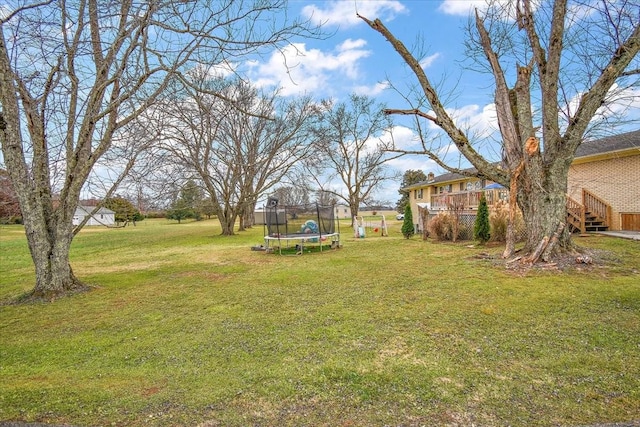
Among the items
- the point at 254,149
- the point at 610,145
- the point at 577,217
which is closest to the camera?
the point at 577,217

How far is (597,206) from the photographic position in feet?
40.7

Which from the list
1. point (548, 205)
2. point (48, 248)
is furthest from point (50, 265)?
point (548, 205)

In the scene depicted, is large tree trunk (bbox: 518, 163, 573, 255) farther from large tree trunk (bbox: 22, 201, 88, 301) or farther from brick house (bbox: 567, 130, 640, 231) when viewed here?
large tree trunk (bbox: 22, 201, 88, 301)

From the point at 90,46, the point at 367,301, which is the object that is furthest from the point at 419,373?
the point at 90,46

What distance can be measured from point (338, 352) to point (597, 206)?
13.4 meters

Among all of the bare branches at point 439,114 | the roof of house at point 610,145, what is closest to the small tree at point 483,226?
the roof of house at point 610,145

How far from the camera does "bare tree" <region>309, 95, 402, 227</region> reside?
2495 cm

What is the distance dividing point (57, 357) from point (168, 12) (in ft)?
14.9

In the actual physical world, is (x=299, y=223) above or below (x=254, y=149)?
below

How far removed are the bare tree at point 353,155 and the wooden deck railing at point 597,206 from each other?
497 inches

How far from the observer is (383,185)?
29.8 meters

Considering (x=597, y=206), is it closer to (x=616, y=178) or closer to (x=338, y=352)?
(x=616, y=178)

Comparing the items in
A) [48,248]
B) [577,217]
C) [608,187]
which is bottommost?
[577,217]

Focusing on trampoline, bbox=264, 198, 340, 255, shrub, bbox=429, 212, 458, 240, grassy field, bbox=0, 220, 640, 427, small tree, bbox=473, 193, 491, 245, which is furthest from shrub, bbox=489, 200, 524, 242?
trampoline, bbox=264, 198, 340, 255
